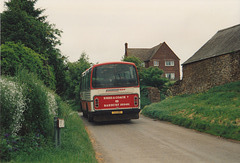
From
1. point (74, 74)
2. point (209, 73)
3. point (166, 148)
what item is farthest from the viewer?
point (74, 74)

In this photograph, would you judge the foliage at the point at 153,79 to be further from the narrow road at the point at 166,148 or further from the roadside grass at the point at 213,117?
the narrow road at the point at 166,148

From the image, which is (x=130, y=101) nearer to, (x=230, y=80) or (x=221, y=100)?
(x=221, y=100)

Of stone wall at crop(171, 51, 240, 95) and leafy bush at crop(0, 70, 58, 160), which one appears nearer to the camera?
leafy bush at crop(0, 70, 58, 160)

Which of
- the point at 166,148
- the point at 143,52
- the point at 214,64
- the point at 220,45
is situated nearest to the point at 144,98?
the point at 214,64

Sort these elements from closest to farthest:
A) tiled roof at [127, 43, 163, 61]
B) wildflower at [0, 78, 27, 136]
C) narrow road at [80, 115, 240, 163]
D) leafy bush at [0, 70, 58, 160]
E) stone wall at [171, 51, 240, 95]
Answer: leafy bush at [0, 70, 58, 160] → wildflower at [0, 78, 27, 136] → narrow road at [80, 115, 240, 163] → stone wall at [171, 51, 240, 95] → tiled roof at [127, 43, 163, 61]

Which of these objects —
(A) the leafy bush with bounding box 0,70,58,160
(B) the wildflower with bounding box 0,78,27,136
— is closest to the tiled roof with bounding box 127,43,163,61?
(A) the leafy bush with bounding box 0,70,58,160

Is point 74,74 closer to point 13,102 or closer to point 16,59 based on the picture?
point 16,59

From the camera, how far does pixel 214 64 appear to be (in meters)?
24.6

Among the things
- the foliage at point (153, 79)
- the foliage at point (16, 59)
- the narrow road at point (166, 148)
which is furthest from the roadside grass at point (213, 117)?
the foliage at point (153, 79)

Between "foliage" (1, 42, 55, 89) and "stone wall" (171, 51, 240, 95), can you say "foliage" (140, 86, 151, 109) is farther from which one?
"foliage" (1, 42, 55, 89)

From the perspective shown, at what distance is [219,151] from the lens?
7574 millimetres

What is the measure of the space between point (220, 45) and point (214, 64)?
2.50 m

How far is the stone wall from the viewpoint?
21.9 metres

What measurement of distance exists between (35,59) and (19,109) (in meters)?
8.24
